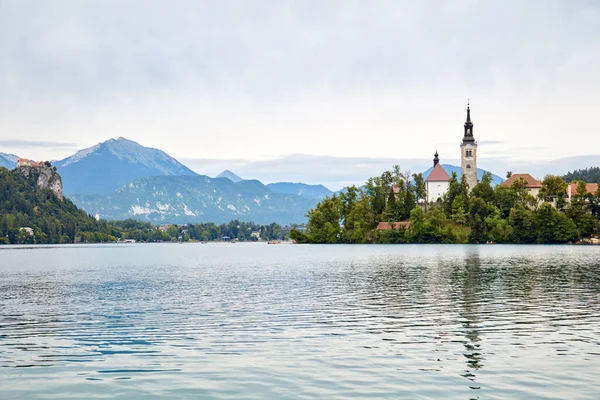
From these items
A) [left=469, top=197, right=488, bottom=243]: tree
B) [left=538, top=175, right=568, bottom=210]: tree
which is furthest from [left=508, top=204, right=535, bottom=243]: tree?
[left=538, top=175, right=568, bottom=210]: tree

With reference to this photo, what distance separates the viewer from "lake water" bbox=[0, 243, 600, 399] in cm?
2005

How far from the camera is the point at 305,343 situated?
26.9 metres

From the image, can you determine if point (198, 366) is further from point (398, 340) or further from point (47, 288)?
point (47, 288)

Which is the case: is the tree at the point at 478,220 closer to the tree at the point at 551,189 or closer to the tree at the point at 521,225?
the tree at the point at 521,225

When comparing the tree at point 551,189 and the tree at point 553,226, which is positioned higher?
the tree at point 551,189

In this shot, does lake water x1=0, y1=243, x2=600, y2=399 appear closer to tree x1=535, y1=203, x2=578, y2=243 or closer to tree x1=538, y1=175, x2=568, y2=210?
tree x1=535, y1=203, x2=578, y2=243

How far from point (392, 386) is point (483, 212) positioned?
596 ft

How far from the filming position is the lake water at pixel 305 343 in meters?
20.0

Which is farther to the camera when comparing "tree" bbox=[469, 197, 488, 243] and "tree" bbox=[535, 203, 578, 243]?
"tree" bbox=[469, 197, 488, 243]

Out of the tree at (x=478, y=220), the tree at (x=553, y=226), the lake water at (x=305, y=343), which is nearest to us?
the lake water at (x=305, y=343)

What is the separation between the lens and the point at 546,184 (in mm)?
197125

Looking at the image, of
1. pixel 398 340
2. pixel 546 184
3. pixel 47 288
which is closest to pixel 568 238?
pixel 546 184

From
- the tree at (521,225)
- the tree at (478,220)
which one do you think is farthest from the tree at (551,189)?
the tree at (478,220)

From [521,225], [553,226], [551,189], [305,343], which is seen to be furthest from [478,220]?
[305,343]
